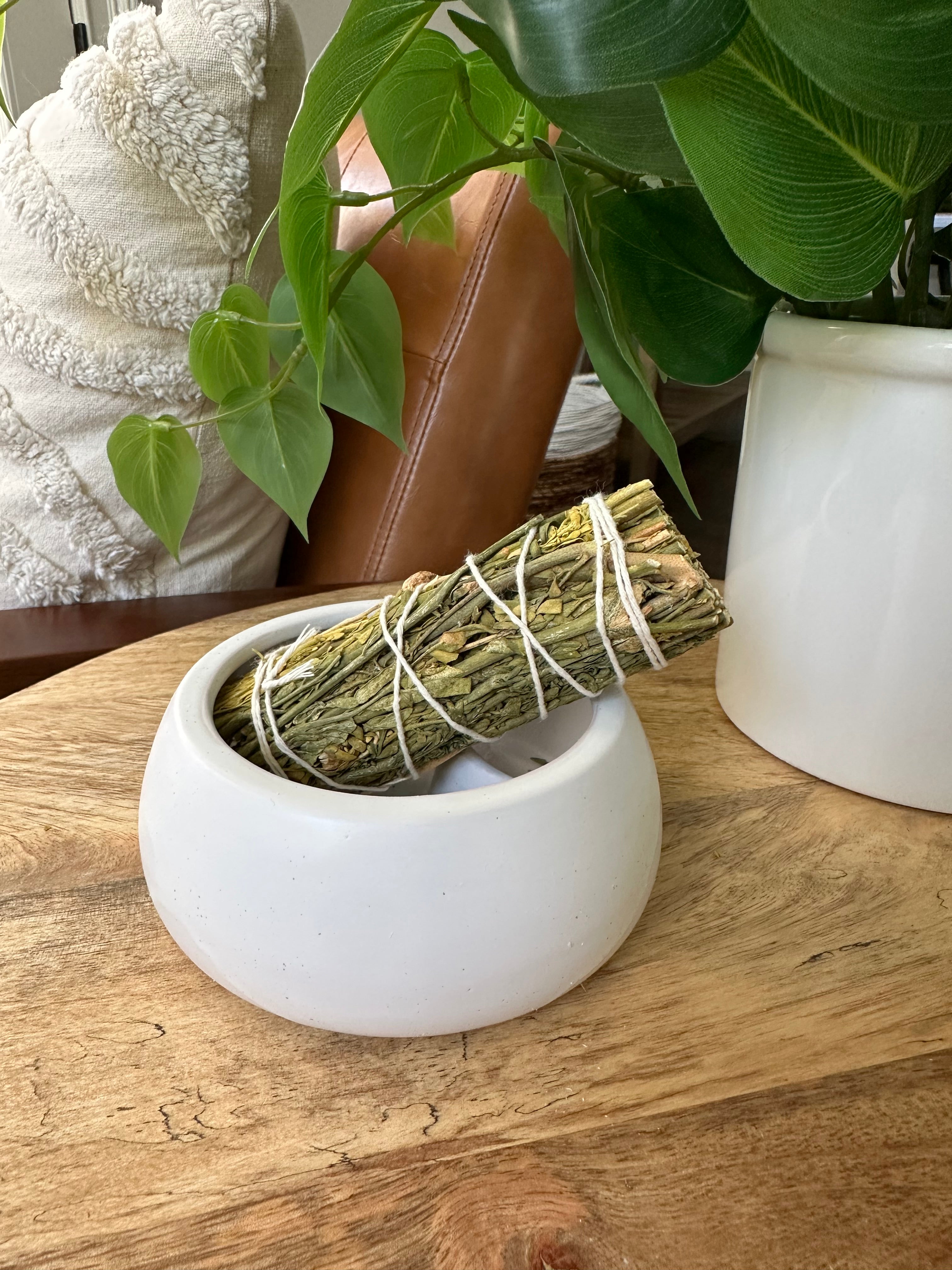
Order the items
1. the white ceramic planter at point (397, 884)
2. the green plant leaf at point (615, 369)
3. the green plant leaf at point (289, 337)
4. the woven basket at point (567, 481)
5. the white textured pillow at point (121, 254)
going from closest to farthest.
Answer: the white ceramic planter at point (397, 884)
the green plant leaf at point (615, 369)
the green plant leaf at point (289, 337)
the white textured pillow at point (121, 254)
the woven basket at point (567, 481)

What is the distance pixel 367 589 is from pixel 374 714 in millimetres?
360

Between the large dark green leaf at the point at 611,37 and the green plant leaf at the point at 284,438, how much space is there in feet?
1.08

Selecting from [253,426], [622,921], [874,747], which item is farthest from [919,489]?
[253,426]

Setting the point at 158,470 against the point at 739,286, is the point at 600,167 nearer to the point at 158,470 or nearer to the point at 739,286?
the point at 739,286

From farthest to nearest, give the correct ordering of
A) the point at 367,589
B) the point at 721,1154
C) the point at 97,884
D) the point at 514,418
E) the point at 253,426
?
the point at 514,418 < the point at 367,589 < the point at 253,426 < the point at 97,884 < the point at 721,1154

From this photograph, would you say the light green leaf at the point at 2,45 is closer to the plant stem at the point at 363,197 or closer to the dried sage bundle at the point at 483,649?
the plant stem at the point at 363,197

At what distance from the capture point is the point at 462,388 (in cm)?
84

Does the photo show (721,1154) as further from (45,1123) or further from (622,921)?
(45,1123)

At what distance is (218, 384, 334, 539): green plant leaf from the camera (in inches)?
22.1

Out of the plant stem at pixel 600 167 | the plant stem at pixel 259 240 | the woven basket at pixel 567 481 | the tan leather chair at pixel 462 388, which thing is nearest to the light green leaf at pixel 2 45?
the plant stem at pixel 259 240

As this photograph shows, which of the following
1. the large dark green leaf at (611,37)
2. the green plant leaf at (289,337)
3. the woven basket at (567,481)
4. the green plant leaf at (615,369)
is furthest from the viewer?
the woven basket at (567,481)

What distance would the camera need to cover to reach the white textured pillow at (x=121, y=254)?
0.73 metres

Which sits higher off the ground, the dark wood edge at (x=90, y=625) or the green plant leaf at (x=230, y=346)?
the green plant leaf at (x=230, y=346)

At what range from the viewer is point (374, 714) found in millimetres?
402
